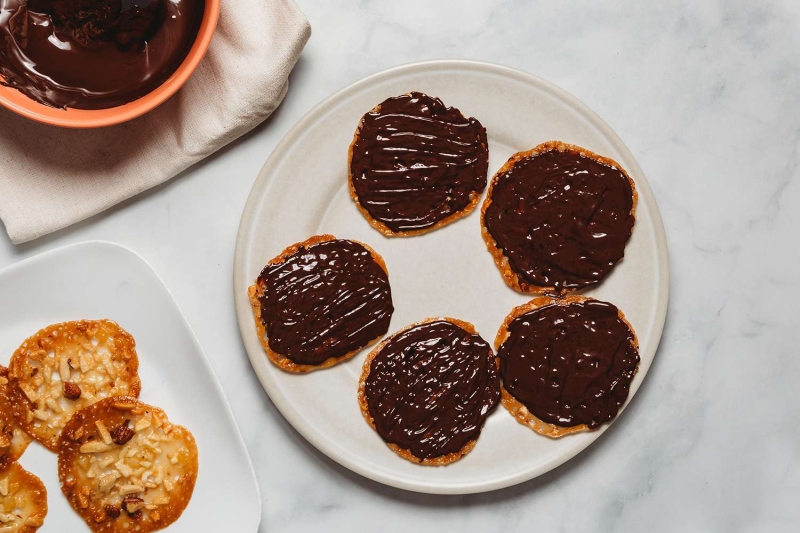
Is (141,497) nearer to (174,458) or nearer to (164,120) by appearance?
(174,458)

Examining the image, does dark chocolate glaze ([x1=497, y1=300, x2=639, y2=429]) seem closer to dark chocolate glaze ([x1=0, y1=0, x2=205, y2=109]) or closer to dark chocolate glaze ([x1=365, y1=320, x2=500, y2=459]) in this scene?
dark chocolate glaze ([x1=365, y1=320, x2=500, y2=459])

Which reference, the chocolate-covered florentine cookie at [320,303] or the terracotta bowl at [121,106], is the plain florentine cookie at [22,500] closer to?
the chocolate-covered florentine cookie at [320,303]

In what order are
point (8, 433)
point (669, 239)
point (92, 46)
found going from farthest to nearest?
point (669, 239)
point (8, 433)
point (92, 46)

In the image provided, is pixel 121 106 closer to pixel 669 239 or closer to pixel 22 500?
pixel 22 500

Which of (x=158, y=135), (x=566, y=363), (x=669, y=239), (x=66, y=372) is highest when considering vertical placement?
(x=158, y=135)

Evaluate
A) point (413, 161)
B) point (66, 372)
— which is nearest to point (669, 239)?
point (413, 161)

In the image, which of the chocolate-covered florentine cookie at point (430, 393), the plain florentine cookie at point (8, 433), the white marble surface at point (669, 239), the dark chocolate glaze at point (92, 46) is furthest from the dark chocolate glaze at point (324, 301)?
the plain florentine cookie at point (8, 433)

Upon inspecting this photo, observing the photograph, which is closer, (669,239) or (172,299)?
(172,299)
